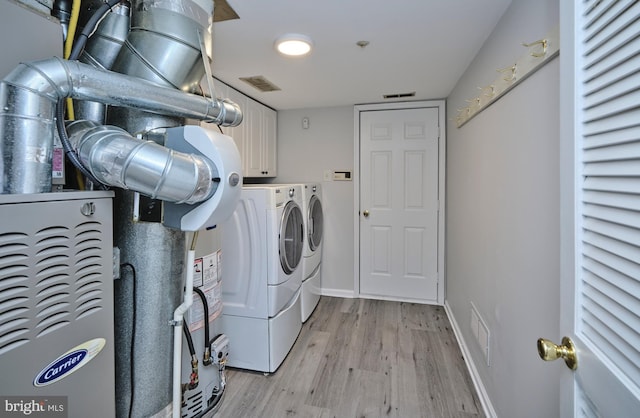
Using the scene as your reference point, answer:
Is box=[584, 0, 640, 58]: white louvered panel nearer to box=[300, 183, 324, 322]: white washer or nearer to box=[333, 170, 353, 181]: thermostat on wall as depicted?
box=[300, 183, 324, 322]: white washer

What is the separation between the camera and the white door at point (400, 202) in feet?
10.8

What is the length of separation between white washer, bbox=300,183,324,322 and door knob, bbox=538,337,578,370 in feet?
7.05

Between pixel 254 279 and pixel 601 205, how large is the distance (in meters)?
1.91

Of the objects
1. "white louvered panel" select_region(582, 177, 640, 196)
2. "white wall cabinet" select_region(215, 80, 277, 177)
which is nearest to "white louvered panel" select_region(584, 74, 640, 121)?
"white louvered panel" select_region(582, 177, 640, 196)

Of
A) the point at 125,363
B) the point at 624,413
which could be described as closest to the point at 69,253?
the point at 125,363

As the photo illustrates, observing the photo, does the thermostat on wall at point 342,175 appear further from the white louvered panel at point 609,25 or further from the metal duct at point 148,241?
the white louvered panel at point 609,25

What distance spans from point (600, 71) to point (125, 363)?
1683 mm

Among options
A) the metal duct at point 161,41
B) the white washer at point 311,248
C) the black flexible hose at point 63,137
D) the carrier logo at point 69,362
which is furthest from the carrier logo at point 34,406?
the white washer at point 311,248

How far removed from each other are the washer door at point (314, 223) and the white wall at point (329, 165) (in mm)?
221

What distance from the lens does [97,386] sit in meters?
0.94

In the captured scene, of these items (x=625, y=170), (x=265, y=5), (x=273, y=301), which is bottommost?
(x=273, y=301)

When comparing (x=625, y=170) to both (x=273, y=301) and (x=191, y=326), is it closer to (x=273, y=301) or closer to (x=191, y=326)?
(x=191, y=326)

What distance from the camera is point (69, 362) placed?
847 mm

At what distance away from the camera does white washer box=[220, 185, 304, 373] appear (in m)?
2.12
